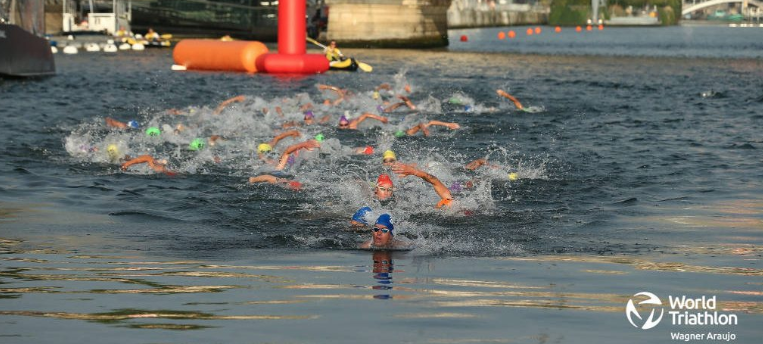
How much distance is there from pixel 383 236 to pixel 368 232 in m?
1.25

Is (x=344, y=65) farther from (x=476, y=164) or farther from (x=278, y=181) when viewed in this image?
(x=278, y=181)

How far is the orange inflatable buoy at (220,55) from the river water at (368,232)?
15.8 meters

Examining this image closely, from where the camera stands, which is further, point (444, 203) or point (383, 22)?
point (383, 22)

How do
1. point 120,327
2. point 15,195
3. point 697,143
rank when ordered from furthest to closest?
point 697,143 < point 15,195 < point 120,327

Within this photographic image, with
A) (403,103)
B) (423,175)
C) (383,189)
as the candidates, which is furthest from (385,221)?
(403,103)

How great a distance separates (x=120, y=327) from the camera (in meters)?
9.77

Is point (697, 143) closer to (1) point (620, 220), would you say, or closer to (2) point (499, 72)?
(1) point (620, 220)

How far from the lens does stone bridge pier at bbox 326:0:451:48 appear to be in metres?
86.6

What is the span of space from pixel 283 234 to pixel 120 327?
5.67 meters

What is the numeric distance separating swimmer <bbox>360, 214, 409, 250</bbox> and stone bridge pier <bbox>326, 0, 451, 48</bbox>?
72.6 m

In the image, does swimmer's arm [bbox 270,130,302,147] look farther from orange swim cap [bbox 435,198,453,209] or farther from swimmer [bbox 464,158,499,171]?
orange swim cap [bbox 435,198,453,209]

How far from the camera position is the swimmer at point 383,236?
1406 cm

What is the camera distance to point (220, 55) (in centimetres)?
5247

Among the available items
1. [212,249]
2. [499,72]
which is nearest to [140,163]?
[212,249]
